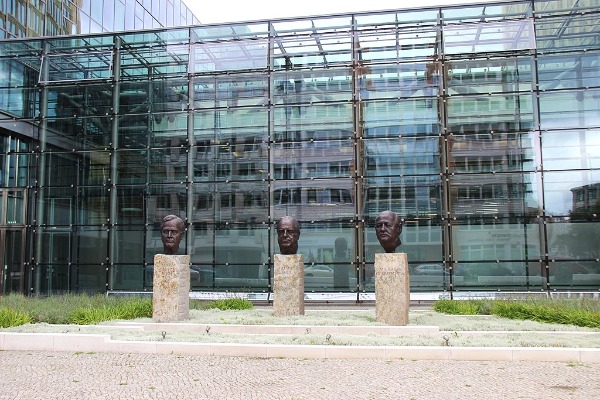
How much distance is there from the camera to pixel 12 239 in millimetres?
20125

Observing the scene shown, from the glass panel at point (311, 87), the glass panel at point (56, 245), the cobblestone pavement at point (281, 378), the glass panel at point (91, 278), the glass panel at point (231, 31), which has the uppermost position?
the glass panel at point (231, 31)

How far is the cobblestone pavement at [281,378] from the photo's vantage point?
23.7 ft

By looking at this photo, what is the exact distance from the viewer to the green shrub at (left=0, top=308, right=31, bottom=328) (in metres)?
12.1

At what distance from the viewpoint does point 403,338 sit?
34.7 feet

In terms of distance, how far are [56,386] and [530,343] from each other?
6786 mm

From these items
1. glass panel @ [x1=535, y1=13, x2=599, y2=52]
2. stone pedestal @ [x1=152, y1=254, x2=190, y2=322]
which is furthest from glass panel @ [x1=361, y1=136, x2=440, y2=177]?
stone pedestal @ [x1=152, y1=254, x2=190, y2=322]

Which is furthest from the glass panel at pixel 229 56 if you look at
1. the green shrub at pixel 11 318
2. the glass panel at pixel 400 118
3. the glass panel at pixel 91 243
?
the green shrub at pixel 11 318

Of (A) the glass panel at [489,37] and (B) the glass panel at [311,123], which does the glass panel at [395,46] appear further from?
(B) the glass panel at [311,123]

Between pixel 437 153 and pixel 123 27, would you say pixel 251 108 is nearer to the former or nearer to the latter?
pixel 437 153

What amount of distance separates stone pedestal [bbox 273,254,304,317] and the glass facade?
48.4 feet

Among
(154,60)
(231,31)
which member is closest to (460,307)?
(231,31)

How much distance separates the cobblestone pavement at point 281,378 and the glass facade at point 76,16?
1655 cm

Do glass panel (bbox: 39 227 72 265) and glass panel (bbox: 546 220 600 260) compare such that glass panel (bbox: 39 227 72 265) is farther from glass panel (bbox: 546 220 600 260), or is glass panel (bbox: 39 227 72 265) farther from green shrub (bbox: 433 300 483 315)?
glass panel (bbox: 546 220 600 260)

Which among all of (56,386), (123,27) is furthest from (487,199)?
(123,27)
